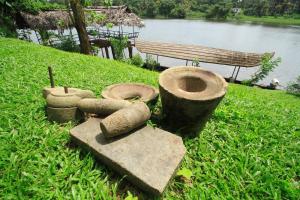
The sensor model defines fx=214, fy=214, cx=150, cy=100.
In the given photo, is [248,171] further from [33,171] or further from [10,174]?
[10,174]

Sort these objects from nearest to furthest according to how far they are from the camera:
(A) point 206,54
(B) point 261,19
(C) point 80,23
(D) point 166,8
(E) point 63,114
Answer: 1. (E) point 63,114
2. (C) point 80,23
3. (A) point 206,54
4. (B) point 261,19
5. (D) point 166,8

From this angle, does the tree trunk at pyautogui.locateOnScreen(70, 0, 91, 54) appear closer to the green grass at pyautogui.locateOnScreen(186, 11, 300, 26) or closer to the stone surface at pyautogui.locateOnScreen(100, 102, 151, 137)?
the stone surface at pyautogui.locateOnScreen(100, 102, 151, 137)

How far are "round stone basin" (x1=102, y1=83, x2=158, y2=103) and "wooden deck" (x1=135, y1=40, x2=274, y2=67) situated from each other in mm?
12108

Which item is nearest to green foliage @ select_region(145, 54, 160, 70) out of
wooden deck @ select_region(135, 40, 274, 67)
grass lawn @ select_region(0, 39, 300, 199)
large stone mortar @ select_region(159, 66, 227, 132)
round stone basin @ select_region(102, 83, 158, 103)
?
wooden deck @ select_region(135, 40, 274, 67)

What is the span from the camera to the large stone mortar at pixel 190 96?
2820 millimetres

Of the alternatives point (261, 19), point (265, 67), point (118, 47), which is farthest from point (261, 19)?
point (118, 47)

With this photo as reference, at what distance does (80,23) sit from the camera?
1132cm

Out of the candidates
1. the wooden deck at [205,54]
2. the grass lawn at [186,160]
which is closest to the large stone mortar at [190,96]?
the grass lawn at [186,160]

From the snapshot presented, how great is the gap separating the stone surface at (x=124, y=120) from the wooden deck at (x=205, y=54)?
13205mm

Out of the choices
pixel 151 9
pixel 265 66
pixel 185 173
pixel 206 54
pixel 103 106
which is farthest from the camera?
pixel 151 9

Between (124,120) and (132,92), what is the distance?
143cm

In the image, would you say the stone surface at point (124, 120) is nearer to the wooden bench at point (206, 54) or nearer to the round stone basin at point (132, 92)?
the round stone basin at point (132, 92)

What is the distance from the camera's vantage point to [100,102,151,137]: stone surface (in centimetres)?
253

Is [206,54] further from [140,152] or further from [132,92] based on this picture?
[140,152]
